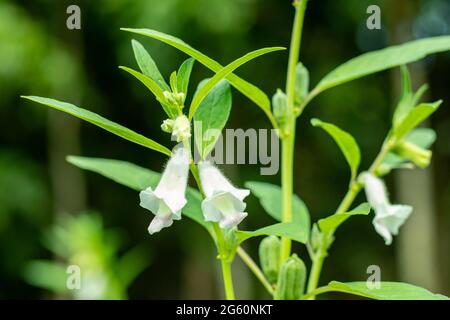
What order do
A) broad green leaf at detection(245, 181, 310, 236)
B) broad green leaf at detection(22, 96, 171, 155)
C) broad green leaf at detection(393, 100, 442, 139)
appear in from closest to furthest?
broad green leaf at detection(22, 96, 171, 155) < broad green leaf at detection(393, 100, 442, 139) < broad green leaf at detection(245, 181, 310, 236)

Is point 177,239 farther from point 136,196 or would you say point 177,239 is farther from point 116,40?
point 116,40

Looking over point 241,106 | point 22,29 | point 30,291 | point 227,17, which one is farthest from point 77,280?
point 30,291

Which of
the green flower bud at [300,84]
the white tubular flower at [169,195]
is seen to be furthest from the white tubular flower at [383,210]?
the white tubular flower at [169,195]

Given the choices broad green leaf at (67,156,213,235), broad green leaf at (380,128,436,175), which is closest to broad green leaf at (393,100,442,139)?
broad green leaf at (380,128,436,175)

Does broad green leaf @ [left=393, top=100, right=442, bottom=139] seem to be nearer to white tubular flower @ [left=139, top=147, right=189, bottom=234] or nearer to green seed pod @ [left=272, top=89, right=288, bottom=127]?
green seed pod @ [left=272, top=89, right=288, bottom=127]

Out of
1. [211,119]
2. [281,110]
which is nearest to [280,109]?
[281,110]

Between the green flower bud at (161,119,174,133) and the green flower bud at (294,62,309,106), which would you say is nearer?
the green flower bud at (161,119,174,133)

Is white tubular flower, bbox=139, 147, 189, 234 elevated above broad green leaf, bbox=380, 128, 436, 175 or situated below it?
below

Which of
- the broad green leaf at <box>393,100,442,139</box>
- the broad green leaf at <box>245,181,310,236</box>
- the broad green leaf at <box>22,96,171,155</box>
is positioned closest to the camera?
the broad green leaf at <box>22,96,171,155</box>
